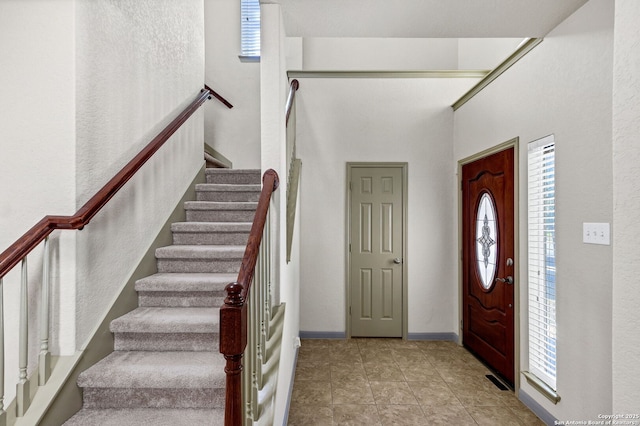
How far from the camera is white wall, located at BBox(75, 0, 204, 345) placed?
5.86 feet

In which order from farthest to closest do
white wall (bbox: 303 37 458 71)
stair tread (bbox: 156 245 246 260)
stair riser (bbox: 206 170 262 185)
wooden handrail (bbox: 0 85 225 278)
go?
white wall (bbox: 303 37 458 71), stair riser (bbox: 206 170 262 185), stair tread (bbox: 156 245 246 260), wooden handrail (bbox: 0 85 225 278)

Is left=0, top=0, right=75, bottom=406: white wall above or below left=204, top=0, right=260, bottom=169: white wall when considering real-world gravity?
below

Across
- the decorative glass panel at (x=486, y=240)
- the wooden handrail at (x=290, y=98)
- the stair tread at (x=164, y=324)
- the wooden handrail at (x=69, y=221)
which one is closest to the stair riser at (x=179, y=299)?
the stair tread at (x=164, y=324)

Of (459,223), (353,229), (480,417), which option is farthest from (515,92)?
(480,417)

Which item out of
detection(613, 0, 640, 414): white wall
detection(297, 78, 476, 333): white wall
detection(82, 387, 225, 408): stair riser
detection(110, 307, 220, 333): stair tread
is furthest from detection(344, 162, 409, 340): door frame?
detection(613, 0, 640, 414): white wall

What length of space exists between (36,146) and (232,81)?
315cm

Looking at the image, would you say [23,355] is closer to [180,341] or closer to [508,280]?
[180,341]

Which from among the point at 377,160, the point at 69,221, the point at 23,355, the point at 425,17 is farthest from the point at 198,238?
the point at 425,17

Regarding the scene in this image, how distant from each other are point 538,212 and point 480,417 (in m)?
1.54

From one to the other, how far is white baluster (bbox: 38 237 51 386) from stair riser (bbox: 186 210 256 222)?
1.33 metres

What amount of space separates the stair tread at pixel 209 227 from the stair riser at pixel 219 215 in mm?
202

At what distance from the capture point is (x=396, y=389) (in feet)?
8.98

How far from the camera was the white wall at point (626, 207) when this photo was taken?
43.5 inches

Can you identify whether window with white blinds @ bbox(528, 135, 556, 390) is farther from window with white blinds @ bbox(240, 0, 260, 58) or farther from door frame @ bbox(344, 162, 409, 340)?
window with white blinds @ bbox(240, 0, 260, 58)
